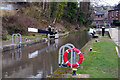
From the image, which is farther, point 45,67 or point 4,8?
point 4,8

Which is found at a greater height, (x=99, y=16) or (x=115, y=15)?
(x=99, y=16)

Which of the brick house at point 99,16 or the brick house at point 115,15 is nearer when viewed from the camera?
the brick house at point 115,15

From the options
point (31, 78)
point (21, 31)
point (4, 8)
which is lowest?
point (31, 78)

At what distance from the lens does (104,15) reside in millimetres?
63938

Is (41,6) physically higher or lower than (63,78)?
higher

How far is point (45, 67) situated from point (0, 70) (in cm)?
213

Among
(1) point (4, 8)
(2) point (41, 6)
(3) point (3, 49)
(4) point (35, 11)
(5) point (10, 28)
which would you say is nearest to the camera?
(3) point (3, 49)

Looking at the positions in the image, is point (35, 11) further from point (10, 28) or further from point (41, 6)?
point (10, 28)

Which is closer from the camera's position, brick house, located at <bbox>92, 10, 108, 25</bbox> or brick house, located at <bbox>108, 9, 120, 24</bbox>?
brick house, located at <bbox>108, 9, 120, 24</bbox>

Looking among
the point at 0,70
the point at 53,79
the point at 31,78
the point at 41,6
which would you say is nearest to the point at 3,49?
the point at 0,70

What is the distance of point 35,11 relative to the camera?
33531 millimetres

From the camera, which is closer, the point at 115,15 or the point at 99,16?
the point at 115,15

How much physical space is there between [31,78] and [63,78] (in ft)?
5.14

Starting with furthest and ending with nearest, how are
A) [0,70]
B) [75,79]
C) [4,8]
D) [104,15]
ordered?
[104,15]
[4,8]
[0,70]
[75,79]
